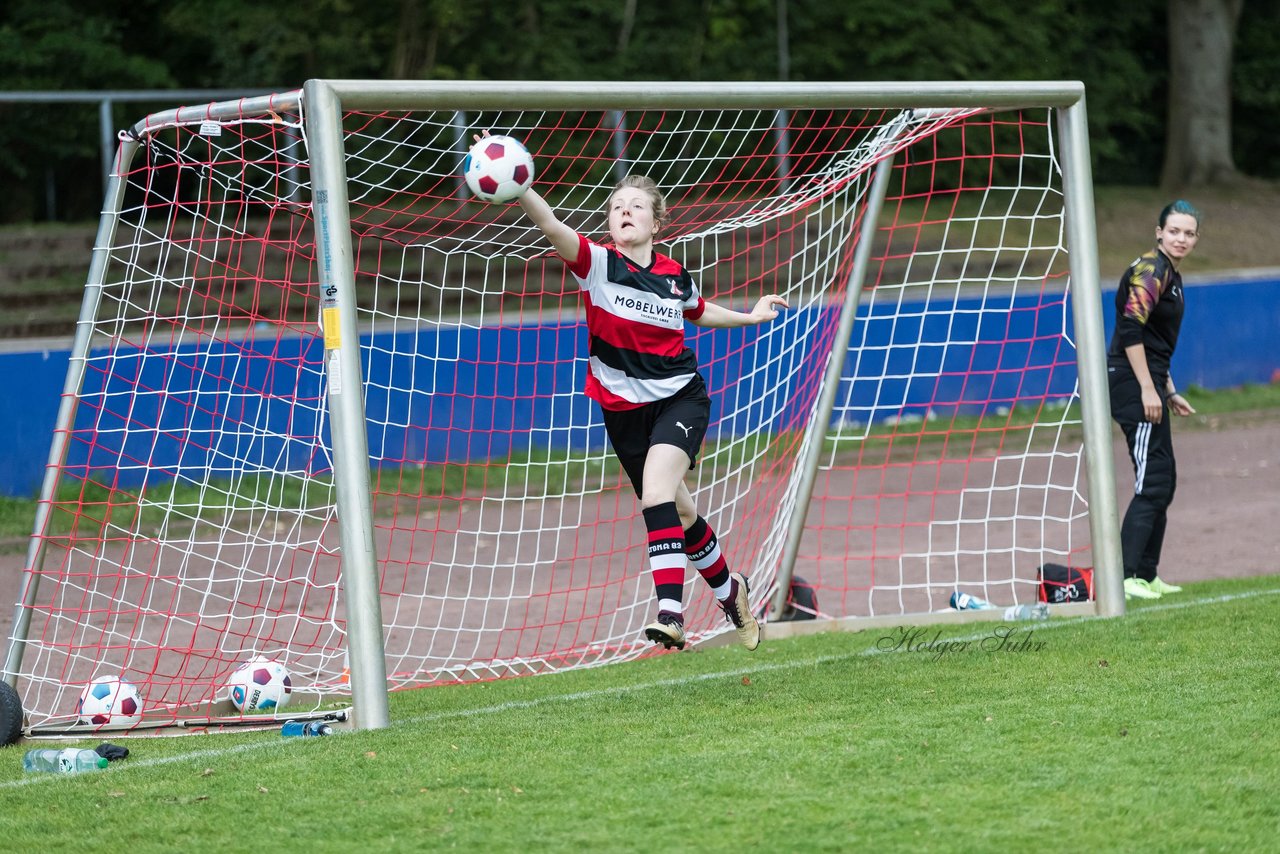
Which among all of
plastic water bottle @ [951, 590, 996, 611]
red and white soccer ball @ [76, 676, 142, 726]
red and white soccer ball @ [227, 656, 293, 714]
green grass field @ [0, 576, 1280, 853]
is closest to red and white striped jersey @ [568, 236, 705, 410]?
green grass field @ [0, 576, 1280, 853]

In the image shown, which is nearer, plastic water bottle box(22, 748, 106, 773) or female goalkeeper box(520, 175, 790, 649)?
plastic water bottle box(22, 748, 106, 773)

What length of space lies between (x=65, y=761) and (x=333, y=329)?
5.33ft

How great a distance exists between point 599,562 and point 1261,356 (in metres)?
9.61

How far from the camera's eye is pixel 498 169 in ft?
16.4

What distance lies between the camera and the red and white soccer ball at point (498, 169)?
5008mm

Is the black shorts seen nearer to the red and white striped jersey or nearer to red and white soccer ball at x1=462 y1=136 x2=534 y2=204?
the red and white striped jersey

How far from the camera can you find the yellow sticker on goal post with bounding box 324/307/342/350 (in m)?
5.11

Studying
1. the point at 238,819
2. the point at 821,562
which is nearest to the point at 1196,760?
the point at 238,819

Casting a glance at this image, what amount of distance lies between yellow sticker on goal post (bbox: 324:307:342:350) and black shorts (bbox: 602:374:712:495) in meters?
1.10

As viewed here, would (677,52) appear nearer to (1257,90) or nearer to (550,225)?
(1257,90)

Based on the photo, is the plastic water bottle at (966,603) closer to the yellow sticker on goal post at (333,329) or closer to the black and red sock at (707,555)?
the black and red sock at (707,555)

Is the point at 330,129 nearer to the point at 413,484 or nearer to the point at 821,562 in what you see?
the point at 821,562

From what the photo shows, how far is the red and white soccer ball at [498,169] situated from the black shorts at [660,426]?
1074mm

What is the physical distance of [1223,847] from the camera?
3594 millimetres
